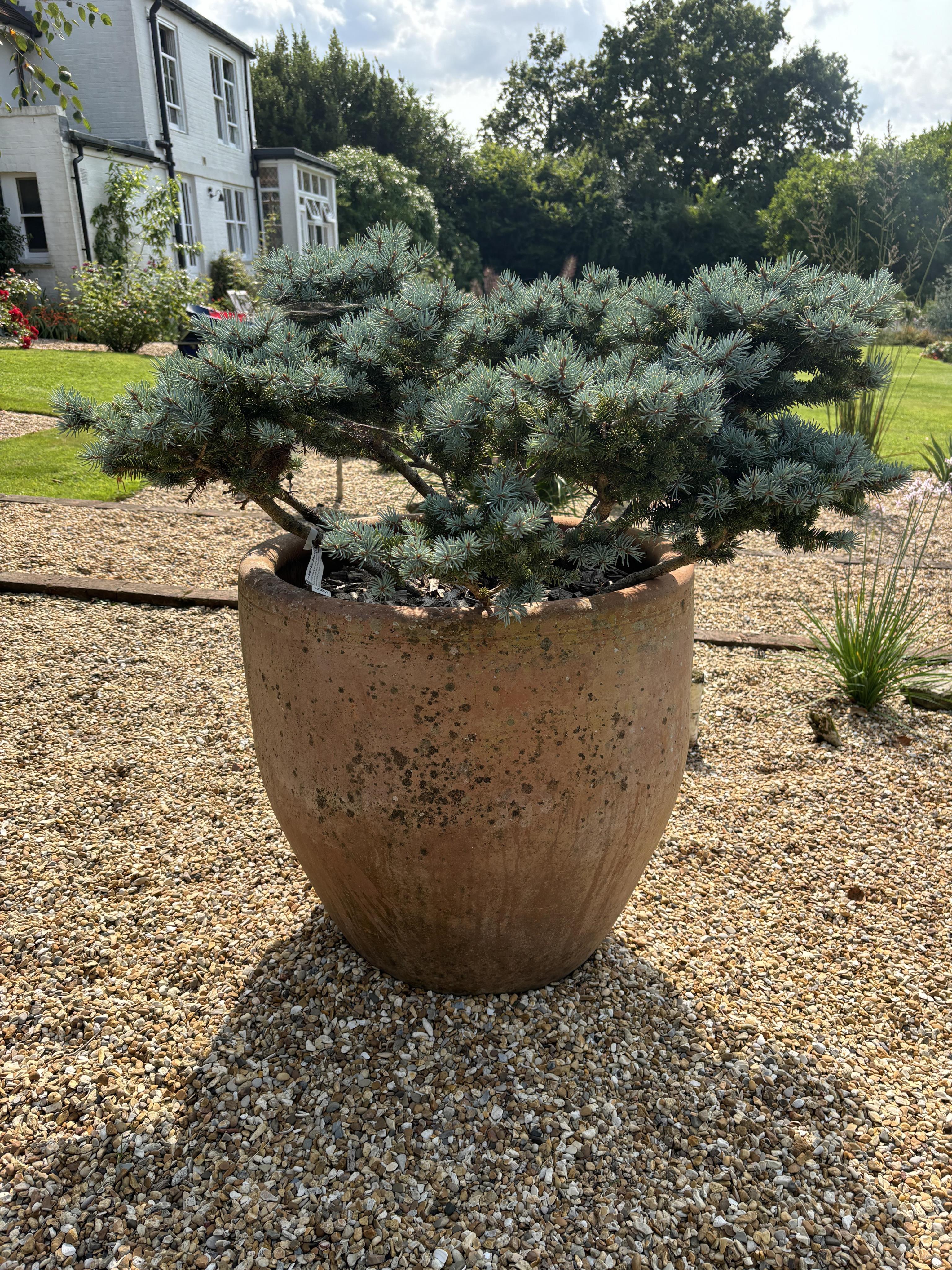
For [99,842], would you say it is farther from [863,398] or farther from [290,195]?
[290,195]

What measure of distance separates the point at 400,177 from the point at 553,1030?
30835 millimetres

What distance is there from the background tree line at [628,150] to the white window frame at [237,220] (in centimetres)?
582

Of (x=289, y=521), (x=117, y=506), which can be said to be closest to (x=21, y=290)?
(x=117, y=506)

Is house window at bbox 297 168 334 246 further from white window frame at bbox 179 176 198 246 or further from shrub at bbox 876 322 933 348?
shrub at bbox 876 322 933 348

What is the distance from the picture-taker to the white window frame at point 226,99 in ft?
66.5

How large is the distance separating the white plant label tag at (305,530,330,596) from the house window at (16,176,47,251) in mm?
17067

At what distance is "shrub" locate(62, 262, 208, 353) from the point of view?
1326 centimetres

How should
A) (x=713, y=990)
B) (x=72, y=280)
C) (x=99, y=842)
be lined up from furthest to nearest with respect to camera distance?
(x=72, y=280), (x=99, y=842), (x=713, y=990)

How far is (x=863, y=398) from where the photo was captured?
18.9 ft

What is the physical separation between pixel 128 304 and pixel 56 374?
394 cm

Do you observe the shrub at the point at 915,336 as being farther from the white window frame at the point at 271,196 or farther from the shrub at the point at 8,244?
the white window frame at the point at 271,196

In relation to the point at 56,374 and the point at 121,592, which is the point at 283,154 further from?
the point at 121,592

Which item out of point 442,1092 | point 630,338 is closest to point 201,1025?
point 442,1092

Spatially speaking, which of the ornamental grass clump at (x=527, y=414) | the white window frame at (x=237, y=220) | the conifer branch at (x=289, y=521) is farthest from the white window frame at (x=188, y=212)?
the ornamental grass clump at (x=527, y=414)
